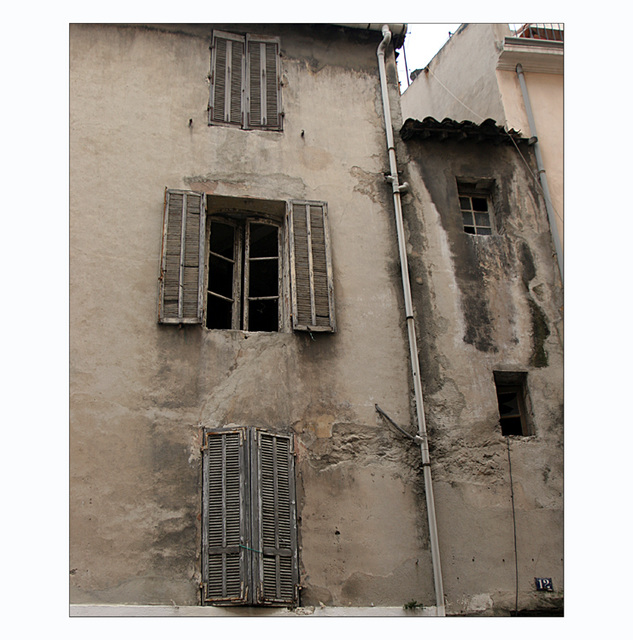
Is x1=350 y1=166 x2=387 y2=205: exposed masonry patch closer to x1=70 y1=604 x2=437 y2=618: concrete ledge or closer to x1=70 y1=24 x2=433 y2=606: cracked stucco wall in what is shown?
x1=70 y1=24 x2=433 y2=606: cracked stucco wall

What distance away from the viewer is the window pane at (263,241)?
9695 millimetres

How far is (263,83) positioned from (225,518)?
5764mm

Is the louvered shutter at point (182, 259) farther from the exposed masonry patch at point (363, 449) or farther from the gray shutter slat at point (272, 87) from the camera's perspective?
the exposed masonry patch at point (363, 449)

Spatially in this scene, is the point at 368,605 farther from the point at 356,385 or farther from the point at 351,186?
the point at 351,186

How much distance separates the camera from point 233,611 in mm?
7137

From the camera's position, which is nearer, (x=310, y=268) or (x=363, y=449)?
(x=363, y=449)

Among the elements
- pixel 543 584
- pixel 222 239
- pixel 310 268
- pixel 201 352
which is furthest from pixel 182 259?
pixel 543 584

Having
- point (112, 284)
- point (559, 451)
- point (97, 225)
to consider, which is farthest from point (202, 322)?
point (559, 451)

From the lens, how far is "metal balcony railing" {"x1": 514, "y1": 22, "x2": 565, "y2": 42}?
40.6 feet

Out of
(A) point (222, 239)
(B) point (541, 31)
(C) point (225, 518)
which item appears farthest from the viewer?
(B) point (541, 31)

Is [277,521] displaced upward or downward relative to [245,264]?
downward

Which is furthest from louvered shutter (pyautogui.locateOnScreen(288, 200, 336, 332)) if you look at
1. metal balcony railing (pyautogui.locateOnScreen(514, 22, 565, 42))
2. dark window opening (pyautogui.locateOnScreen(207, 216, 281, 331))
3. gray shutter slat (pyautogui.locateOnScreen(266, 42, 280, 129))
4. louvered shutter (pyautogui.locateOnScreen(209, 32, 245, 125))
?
metal balcony railing (pyautogui.locateOnScreen(514, 22, 565, 42))

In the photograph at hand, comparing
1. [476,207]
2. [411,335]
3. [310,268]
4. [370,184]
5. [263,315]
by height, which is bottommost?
[411,335]

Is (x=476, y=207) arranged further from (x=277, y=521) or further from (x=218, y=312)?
(x=277, y=521)
